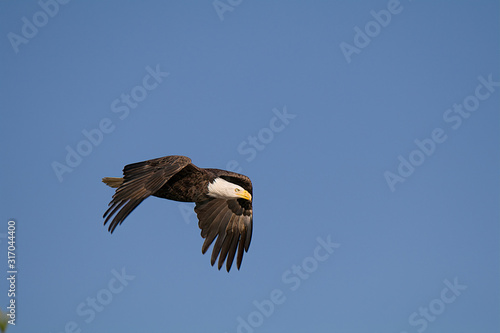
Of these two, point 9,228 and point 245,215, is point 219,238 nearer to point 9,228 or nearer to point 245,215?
point 245,215

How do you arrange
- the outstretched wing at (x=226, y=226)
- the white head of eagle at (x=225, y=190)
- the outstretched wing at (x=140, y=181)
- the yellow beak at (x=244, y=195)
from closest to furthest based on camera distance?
the outstretched wing at (x=140, y=181), the white head of eagle at (x=225, y=190), the yellow beak at (x=244, y=195), the outstretched wing at (x=226, y=226)

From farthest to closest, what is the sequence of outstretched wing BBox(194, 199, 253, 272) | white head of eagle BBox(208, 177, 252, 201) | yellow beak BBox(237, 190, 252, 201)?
outstretched wing BBox(194, 199, 253, 272) < yellow beak BBox(237, 190, 252, 201) < white head of eagle BBox(208, 177, 252, 201)

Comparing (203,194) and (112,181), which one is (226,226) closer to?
(203,194)

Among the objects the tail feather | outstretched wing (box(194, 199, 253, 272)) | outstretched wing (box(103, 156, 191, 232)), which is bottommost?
outstretched wing (box(194, 199, 253, 272))

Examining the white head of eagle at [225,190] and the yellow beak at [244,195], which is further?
the yellow beak at [244,195]

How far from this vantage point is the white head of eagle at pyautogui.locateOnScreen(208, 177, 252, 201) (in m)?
11.8

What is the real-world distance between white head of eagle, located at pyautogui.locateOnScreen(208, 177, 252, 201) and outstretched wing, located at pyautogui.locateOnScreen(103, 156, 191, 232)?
108 cm

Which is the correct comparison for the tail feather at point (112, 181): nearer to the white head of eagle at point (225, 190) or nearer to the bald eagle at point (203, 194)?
the bald eagle at point (203, 194)

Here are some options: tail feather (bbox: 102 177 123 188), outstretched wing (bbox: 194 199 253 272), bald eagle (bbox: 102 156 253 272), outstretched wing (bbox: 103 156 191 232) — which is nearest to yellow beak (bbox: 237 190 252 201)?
bald eagle (bbox: 102 156 253 272)

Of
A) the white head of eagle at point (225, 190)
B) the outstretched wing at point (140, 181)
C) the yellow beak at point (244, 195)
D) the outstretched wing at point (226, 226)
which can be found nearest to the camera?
the outstretched wing at point (140, 181)

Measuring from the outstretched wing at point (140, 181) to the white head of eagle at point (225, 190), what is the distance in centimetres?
108

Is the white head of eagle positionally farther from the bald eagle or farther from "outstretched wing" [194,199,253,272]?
"outstretched wing" [194,199,253,272]

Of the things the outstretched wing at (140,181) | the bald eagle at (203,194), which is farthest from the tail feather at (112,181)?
the outstretched wing at (140,181)

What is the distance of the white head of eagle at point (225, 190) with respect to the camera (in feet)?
38.8
